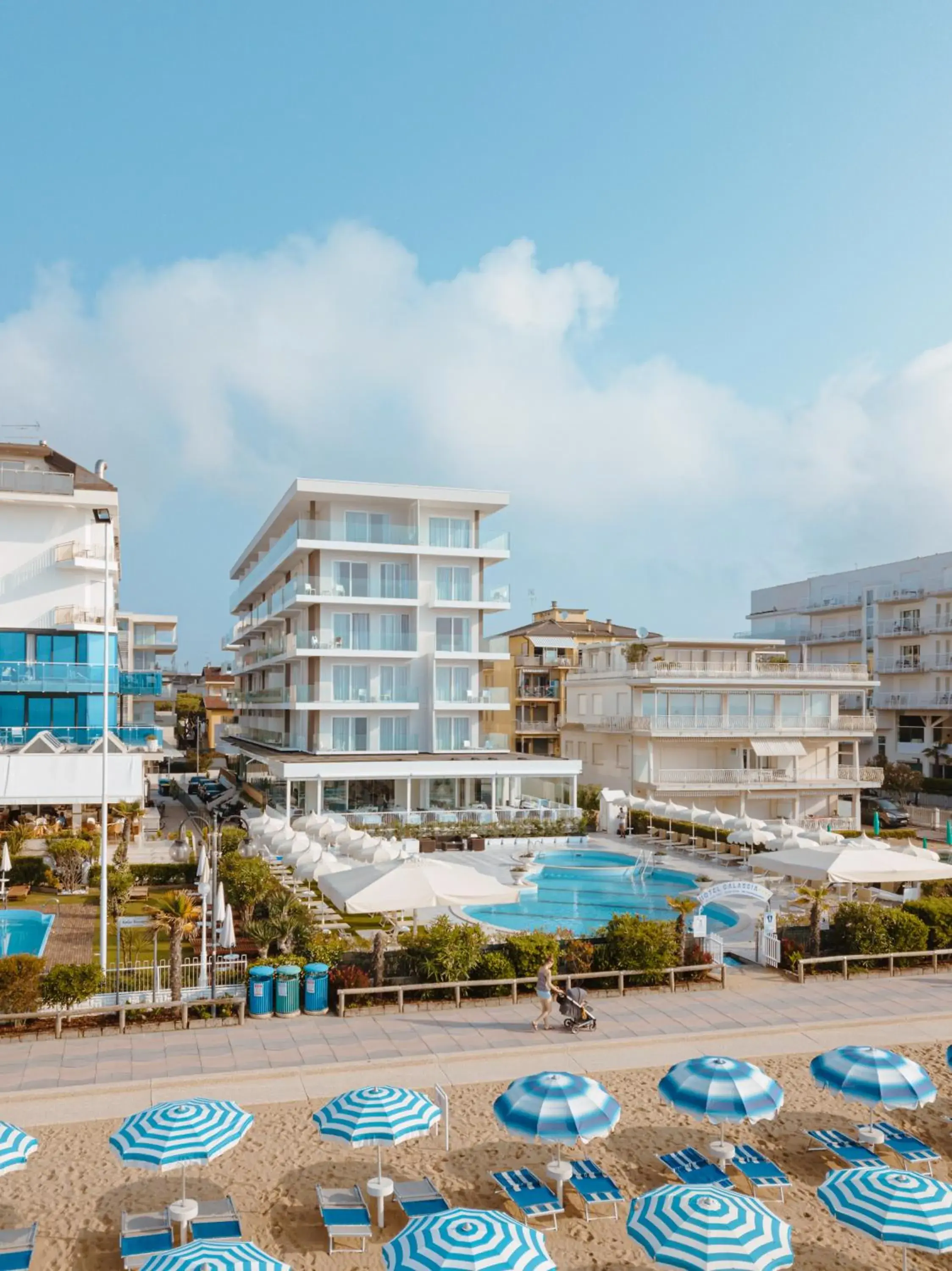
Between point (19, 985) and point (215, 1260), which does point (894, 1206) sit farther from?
point (19, 985)

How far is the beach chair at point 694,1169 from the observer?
1238 cm

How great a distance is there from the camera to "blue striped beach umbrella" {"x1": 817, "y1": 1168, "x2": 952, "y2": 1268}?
32.4ft

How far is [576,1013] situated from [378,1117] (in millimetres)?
7312

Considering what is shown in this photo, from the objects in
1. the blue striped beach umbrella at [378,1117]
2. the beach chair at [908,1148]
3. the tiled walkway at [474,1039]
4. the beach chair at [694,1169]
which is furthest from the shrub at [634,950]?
the blue striped beach umbrella at [378,1117]

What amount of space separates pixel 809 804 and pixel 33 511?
40.0 meters

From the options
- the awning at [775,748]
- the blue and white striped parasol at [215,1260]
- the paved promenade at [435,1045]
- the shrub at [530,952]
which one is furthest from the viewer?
the awning at [775,748]

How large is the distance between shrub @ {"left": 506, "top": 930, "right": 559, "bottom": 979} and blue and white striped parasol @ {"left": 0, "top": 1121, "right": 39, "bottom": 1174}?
10.7 m

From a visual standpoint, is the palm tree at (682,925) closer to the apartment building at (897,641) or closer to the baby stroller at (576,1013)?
the baby stroller at (576,1013)

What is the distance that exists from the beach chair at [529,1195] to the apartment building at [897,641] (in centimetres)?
5822

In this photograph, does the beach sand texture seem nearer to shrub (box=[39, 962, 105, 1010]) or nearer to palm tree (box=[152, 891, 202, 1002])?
palm tree (box=[152, 891, 202, 1002])

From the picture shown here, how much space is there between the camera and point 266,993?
739 inches

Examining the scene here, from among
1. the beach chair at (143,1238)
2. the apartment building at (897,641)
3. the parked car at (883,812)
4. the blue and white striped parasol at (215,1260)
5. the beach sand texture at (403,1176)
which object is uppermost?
the apartment building at (897,641)

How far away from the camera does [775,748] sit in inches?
2030

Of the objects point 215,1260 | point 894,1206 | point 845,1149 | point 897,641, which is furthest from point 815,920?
point 897,641
